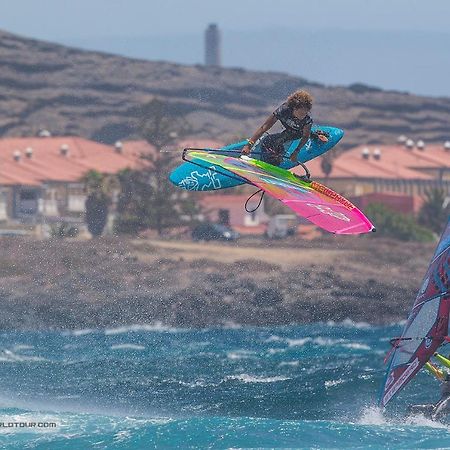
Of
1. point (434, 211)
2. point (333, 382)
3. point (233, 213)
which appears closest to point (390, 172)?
point (434, 211)

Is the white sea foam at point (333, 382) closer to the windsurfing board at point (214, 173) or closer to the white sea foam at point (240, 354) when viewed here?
the white sea foam at point (240, 354)

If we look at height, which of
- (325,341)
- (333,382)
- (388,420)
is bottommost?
(325,341)

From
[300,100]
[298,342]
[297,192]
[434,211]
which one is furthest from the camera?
[434,211]

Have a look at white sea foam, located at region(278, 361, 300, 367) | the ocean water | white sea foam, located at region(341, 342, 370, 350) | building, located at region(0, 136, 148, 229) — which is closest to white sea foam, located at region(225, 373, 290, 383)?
the ocean water

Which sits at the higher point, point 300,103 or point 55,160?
point 300,103

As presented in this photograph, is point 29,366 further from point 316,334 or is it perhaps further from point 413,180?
point 413,180

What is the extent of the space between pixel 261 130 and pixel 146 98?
79.3 metres

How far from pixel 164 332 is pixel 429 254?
1414 inches

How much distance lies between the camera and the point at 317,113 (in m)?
108

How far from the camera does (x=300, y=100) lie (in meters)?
27.3

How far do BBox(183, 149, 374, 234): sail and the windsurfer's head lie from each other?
1.51 m

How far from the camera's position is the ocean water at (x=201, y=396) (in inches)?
1116

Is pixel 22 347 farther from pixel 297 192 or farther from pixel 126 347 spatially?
pixel 297 192

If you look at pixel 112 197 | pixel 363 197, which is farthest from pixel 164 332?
pixel 363 197
